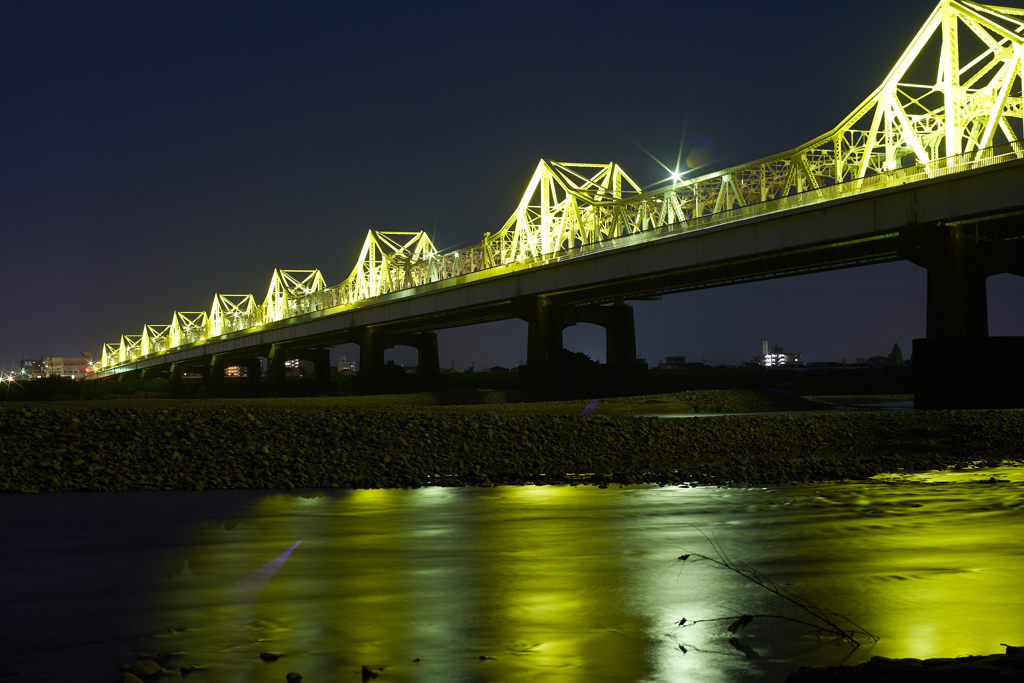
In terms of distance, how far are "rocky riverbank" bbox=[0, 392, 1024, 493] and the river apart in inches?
86.9

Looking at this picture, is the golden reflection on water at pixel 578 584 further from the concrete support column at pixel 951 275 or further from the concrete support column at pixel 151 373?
the concrete support column at pixel 151 373

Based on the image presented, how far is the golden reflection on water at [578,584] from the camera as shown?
7258 mm

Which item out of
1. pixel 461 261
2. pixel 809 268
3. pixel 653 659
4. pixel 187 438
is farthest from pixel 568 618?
pixel 461 261

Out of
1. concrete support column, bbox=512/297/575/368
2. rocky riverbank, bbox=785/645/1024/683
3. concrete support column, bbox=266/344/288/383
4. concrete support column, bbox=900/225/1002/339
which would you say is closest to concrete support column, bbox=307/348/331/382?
concrete support column, bbox=266/344/288/383

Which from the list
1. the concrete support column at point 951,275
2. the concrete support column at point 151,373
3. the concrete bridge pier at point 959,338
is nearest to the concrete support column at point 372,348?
the concrete support column at point 951,275

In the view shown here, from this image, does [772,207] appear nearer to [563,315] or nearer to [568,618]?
[563,315]

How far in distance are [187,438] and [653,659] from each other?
1721 cm

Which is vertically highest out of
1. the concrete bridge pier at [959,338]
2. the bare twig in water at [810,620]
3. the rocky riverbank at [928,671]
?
the concrete bridge pier at [959,338]

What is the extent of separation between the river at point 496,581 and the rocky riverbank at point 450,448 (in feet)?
7.24

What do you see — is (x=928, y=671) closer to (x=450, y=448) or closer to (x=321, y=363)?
(x=450, y=448)

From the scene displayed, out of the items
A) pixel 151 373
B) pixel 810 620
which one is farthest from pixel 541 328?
pixel 151 373

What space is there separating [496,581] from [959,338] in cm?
2791

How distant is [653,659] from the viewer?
7.16 metres

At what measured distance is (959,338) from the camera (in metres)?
31.7
